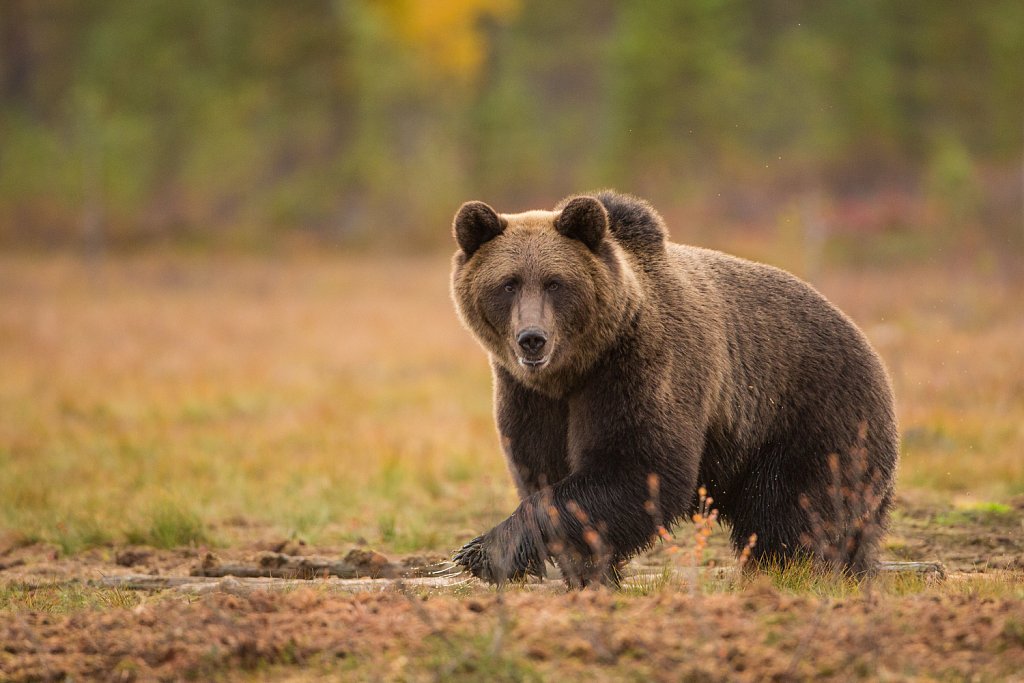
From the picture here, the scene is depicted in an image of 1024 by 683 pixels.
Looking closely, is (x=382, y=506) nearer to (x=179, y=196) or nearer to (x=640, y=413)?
(x=640, y=413)

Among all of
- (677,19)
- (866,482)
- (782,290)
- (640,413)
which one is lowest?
(866,482)

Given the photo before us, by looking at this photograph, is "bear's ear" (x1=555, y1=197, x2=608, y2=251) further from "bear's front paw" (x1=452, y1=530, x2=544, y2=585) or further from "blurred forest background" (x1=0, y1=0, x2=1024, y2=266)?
"blurred forest background" (x1=0, y1=0, x2=1024, y2=266)

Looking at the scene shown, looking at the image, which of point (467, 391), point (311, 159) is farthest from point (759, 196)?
point (467, 391)

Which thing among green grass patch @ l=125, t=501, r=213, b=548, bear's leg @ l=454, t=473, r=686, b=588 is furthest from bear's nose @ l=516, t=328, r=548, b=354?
green grass patch @ l=125, t=501, r=213, b=548

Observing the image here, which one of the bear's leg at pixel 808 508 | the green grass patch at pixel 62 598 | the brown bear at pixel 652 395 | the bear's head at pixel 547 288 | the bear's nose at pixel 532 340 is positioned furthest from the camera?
the bear's leg at pixel 808 508

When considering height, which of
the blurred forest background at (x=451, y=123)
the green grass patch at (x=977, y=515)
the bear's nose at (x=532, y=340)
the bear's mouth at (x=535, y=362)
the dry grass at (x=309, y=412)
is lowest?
the dry grass at (x=309, y=412)

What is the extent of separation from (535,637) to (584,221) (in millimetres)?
2429

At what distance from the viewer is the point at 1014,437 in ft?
37.3

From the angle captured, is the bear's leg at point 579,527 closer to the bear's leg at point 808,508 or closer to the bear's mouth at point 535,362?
the bear's mouth at point 535,362

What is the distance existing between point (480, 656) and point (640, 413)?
1867 mm

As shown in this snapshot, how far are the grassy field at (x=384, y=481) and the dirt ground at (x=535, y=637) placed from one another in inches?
0.6

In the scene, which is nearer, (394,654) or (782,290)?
(394,654)

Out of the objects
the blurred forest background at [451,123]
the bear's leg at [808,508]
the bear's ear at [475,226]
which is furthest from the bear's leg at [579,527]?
the blurred forest background at [451,123]

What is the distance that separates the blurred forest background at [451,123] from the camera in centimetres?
4131
